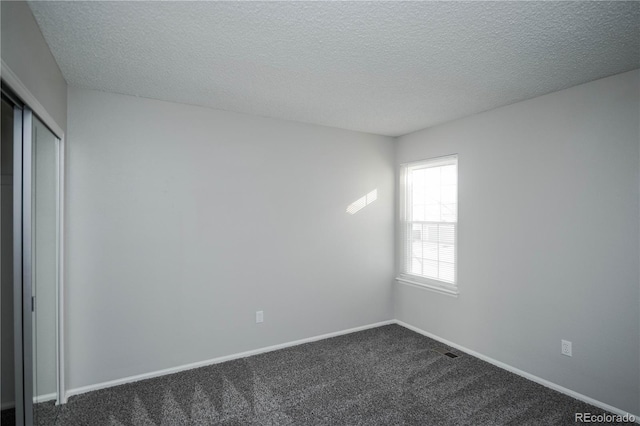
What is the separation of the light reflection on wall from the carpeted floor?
167 centimetres

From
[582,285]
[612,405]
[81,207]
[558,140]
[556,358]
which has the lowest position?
[612,405]

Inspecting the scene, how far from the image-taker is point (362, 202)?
4.31 meters

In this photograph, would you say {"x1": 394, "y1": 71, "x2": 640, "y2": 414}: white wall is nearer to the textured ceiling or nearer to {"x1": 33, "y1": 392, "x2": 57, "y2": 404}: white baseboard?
the textured ceiling

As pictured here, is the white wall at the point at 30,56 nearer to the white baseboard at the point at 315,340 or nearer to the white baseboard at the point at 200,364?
the white baseboard at the point at 315,340

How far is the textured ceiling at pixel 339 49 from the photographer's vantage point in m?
1.78

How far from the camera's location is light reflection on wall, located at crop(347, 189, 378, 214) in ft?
13.9

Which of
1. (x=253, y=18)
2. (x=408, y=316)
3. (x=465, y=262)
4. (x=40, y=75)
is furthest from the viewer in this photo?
(x=408, y=316)

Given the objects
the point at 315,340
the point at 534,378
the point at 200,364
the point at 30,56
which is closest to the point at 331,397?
the point at 315,340

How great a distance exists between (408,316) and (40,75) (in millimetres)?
4179

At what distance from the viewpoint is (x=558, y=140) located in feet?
9.33

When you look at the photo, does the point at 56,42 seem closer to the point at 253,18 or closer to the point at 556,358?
the point at 253,18

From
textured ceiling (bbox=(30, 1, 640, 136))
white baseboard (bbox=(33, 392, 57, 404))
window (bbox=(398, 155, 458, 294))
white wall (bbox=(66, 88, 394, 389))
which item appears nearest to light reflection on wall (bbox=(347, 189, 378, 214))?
white wall (bbox=(66, 88, 394, 389))

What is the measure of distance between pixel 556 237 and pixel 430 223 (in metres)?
1.42

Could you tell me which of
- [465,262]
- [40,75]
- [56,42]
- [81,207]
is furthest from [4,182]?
[465,262]
